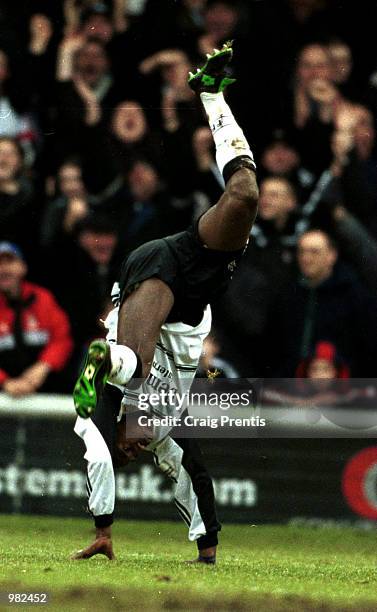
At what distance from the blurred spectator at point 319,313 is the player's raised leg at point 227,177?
2.25 m

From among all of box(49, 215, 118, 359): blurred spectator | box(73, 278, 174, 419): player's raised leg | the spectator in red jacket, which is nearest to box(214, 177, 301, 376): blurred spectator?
box(49, 215, 118, 359): blurred spectator

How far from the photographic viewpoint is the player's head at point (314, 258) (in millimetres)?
8742

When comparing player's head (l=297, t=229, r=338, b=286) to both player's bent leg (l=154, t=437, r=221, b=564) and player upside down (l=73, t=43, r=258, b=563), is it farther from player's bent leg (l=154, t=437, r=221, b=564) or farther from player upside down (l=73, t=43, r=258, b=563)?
player's bent leg (l=154, t=437, r=221, b=564)

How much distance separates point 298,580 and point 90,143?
184 inches

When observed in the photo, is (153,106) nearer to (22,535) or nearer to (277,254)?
(277,254)

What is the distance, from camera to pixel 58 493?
877 centimetres

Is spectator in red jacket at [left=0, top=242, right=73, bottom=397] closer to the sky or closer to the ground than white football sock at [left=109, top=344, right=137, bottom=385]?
closer to the ground

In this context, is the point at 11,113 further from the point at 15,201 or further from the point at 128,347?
the point at 128,347

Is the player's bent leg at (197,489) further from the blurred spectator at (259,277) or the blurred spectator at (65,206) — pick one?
the blurred spectator at (65,206)

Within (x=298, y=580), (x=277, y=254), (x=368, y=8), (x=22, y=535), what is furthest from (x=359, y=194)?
(x=298, y=580)

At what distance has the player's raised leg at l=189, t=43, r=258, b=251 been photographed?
21.1 ft

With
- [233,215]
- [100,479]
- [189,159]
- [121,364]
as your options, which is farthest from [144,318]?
[189,159]

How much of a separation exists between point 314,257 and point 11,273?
2192 mm

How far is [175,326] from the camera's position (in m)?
6.62
